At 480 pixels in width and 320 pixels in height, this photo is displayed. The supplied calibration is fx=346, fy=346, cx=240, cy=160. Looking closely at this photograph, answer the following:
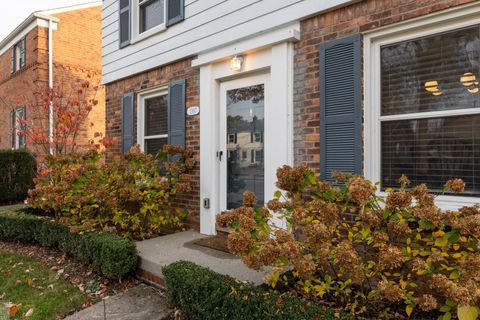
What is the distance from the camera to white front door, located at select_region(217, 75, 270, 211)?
438cm

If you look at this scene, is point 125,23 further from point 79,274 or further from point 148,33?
point 79,274

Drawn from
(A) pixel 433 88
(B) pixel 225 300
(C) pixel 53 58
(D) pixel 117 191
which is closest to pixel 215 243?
(D) pixel 117 191

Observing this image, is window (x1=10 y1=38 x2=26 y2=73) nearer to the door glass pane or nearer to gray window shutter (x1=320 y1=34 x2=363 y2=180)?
the door glass pane

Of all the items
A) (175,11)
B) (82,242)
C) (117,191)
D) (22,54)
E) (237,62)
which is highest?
(22,54)

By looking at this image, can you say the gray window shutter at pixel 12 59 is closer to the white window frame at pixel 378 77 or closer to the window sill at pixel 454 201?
the white window frame at pixel 378 77

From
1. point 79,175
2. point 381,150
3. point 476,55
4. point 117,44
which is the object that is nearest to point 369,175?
point 381,150

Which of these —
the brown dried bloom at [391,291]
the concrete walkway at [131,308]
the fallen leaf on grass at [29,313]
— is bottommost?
the fallen leaf on grass at [29,313]

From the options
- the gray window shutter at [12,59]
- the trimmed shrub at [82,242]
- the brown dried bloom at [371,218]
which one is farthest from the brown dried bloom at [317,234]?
the gray window shutter at [12,59]

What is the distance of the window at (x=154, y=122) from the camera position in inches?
230

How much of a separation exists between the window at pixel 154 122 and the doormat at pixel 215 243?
2.04m

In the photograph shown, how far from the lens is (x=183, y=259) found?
370cm

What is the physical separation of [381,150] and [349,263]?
1516 millimetres

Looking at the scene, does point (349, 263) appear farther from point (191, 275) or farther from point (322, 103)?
point (322, 103)

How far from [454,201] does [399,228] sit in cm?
102
